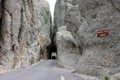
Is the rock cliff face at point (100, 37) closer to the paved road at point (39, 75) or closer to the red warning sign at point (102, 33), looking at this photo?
the red warning sign at point (102, 33)

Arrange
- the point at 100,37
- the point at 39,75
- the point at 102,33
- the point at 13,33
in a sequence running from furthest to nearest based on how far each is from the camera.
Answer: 1. the point at 13,33
2. the point at 39,75
3. the point at 100,37
4. the point at 102,33

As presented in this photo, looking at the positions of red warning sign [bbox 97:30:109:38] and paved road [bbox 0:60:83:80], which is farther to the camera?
red warning sign [bbox 97:30:109:38]

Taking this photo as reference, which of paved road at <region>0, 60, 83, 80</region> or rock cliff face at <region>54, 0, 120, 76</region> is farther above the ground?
rock cliff face at <region>54, 0, 120, 76</region>

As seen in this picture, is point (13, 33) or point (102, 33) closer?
point (102, 33)

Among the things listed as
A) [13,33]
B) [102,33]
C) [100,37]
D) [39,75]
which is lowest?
[39,75]

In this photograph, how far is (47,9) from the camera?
8019 centimetres

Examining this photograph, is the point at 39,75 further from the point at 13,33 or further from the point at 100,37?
the point at 13,33

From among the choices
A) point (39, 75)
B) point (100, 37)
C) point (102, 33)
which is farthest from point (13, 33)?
point (102, 33)

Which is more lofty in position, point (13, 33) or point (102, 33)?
point (13, 33)

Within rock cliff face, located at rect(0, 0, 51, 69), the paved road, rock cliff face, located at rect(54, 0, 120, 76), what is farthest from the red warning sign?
rock cliff face, located at rect(0, 0, 51, 69)

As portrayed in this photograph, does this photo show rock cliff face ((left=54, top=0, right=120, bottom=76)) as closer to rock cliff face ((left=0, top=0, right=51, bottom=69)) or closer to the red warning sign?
the red warning sign

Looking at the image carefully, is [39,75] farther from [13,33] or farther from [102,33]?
[13,33]

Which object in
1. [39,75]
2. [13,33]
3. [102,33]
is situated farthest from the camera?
[13,33]

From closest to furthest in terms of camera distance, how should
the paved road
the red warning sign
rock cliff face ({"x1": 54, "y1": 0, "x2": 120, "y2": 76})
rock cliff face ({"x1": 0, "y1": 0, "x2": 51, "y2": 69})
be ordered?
rock cliff face ({"x1": 54, "y1": 0, "x2": 120, "y2": 76})
the paved road
the red warning sign
rock cliff face ({"x1": 0, "y1": 0, "x2": 51, "y2": 69})
